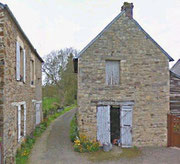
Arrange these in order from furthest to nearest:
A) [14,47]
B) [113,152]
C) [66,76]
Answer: [66,76] < [113,152] < [14,47]

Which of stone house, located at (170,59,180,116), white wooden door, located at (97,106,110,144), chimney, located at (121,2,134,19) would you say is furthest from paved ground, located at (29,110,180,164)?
chimney, located at (121,2,134,19)

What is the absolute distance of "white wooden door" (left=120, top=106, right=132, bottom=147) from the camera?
30.5ft

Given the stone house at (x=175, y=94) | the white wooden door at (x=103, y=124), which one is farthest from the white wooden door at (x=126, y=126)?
the stone house at (x=175, y=94)

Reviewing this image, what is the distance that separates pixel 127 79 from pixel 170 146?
4.09m

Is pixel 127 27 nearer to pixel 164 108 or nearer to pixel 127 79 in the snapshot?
pixel 127 79

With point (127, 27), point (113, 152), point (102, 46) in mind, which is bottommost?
point (113, 152)

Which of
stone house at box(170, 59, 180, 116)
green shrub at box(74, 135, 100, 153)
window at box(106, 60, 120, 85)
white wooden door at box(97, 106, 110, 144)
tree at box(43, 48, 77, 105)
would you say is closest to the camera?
green shrub at box(74, 135, 100, 153)

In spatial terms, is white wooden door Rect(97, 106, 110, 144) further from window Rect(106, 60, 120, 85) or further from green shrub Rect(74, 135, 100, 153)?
window Rect(106, 60, 120, 85)

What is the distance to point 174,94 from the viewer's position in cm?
990

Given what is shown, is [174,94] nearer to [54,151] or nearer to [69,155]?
[69,155]

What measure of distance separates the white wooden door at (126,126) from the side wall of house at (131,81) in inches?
10.4

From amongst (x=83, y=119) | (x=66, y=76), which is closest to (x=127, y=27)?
(x=83, y=119)

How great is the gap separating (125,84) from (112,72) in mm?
921

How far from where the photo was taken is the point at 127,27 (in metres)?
9.53
